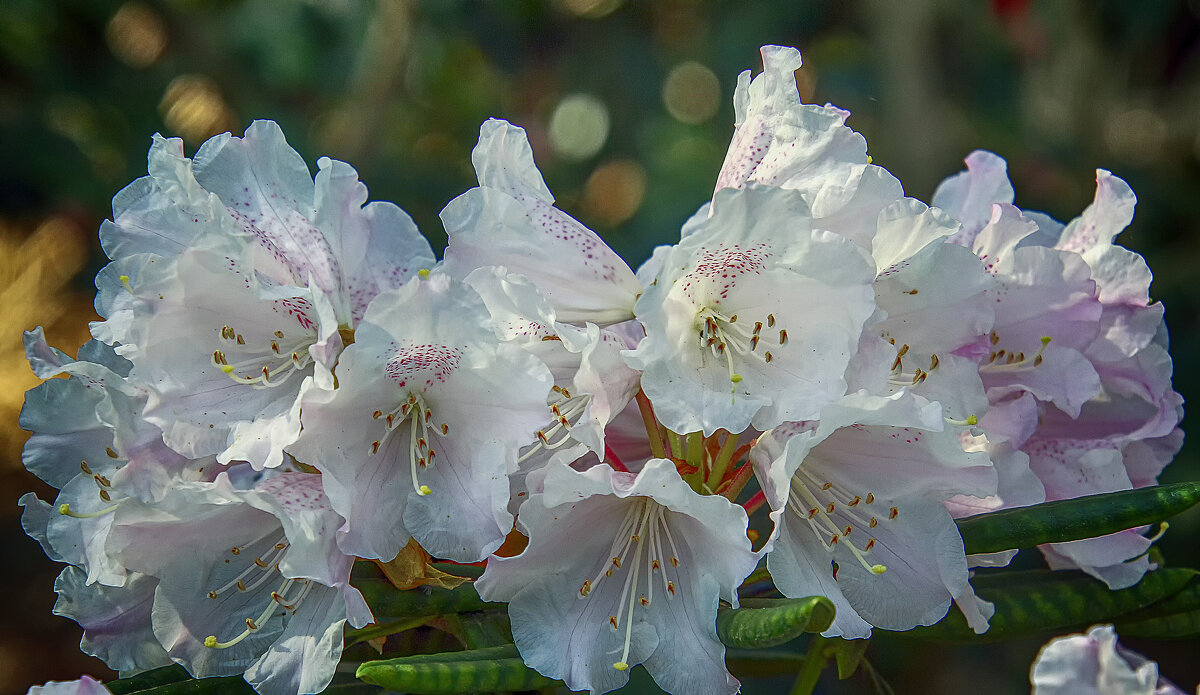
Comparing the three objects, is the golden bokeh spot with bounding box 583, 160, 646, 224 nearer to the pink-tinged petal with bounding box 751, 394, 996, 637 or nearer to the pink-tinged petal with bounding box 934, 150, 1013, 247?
the pink-tinged petal with bounding box 934, 150, 1013, 247

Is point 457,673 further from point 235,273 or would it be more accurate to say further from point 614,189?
point 614,189

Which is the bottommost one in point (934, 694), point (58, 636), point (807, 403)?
point (58, 636)

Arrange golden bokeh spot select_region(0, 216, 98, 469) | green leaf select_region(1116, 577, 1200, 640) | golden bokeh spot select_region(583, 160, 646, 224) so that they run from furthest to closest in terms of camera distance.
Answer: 1. golden bokeh spot select_region(583, 160, 646, 224)
2. golden bokeh spot select_region(0, 216, 98, 469)
3. green leaf select_region(1116, 577, 1200, 640)

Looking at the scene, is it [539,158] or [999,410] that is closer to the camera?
[999,410]

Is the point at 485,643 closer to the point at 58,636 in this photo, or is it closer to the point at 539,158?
the point at 539,158

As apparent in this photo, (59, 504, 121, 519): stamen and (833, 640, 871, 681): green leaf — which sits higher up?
(59, 504, 121, 519): stamen

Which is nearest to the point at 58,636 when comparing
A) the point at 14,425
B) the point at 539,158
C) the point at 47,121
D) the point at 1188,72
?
the point at 14,425

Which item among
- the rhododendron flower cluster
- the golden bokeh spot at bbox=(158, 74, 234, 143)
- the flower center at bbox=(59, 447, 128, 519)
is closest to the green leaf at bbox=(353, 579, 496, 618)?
the rhododendron flower cluster
